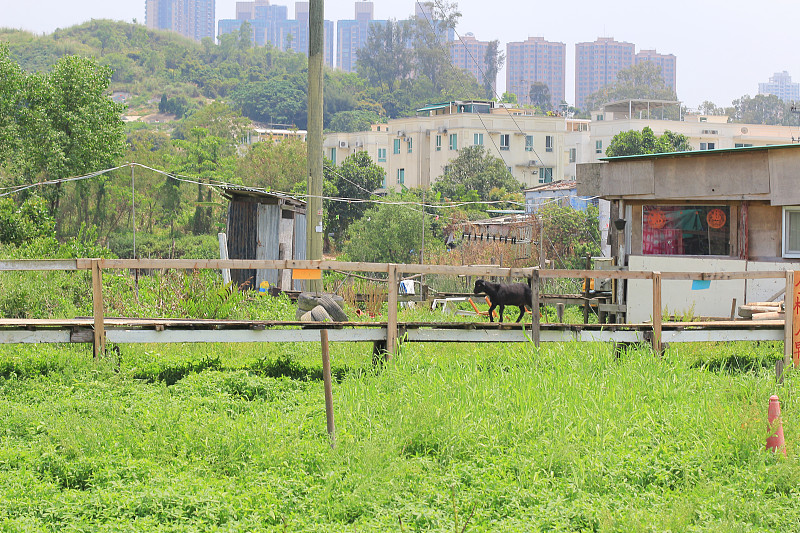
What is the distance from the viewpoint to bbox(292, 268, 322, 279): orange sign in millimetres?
10379

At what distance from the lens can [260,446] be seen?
703 centimetres

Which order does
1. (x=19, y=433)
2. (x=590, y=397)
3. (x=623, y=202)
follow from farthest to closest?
1. (x=623, y=202)
2. (x=590, y=397)
3. (x=19, y=433)

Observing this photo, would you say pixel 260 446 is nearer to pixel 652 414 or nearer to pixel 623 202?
pixel 652 414

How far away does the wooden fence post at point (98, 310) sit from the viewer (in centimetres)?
965

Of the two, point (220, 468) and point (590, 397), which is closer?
point (220, 468)

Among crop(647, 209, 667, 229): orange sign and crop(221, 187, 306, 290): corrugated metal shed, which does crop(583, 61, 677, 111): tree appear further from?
crop(647, 209, 667, 229): orange sign

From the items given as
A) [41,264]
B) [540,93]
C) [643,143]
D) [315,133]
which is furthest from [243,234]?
[540,93]

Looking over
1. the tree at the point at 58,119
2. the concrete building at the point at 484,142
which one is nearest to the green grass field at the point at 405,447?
the tree at the point at 58,119

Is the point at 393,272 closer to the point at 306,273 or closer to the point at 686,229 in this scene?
the point at 306,273

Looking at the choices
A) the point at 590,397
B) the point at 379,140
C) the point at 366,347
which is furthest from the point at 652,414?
the point at 379,140

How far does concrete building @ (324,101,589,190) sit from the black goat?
5076cm

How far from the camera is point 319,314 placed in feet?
44.9

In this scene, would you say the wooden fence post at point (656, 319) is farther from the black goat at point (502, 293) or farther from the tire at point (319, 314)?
the tire at point (319, 314)

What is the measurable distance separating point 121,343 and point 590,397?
19.3 ft
